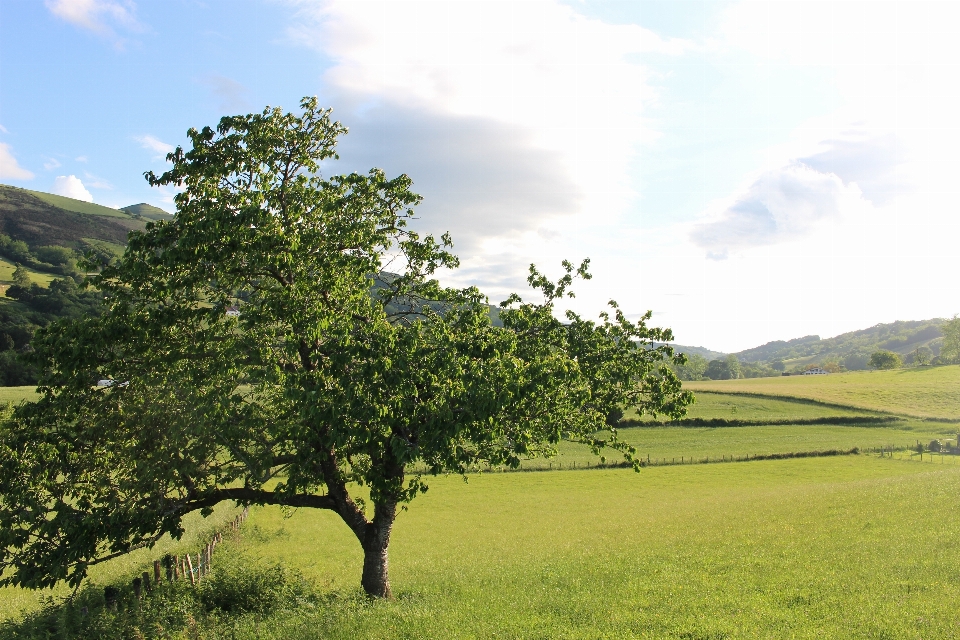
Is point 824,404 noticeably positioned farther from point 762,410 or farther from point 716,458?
point 716,458

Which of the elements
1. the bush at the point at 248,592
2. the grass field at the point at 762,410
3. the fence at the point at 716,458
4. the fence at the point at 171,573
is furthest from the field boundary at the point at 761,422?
the bush at the point at 248,592

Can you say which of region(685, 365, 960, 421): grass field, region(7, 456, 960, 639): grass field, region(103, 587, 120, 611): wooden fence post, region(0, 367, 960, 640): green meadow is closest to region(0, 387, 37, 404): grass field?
region(0, 367, 960, 640): green meadow

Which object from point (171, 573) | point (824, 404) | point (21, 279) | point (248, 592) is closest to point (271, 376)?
point (248, 592)

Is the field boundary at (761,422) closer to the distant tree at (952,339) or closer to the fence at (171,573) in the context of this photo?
the fence at (171,573)

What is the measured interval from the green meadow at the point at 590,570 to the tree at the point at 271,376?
2.98m

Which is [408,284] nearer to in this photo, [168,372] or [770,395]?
[168,372]

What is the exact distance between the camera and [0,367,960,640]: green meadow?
46.7ft

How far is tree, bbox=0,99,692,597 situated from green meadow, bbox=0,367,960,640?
2981 millimetres

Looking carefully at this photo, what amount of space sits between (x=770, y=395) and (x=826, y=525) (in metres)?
89.7

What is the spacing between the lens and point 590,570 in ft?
69.1

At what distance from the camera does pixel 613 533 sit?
109ft

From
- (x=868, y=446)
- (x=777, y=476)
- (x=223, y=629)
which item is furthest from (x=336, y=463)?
(x=868, y=446)

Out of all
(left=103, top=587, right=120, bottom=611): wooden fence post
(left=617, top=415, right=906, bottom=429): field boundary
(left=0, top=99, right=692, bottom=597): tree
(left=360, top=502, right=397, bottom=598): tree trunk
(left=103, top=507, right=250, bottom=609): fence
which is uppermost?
(left=0, top=99, right=692, bottom=597): tree

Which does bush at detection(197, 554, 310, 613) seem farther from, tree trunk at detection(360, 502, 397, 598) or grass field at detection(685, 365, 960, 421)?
grass field at detection(685, 365, 960, 421)
